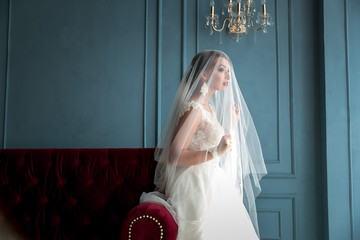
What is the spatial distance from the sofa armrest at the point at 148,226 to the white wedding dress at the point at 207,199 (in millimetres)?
156

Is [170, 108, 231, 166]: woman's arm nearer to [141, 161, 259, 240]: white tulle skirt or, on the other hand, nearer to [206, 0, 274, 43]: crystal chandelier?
[141, 161, 259, 240]: white tulle skirt

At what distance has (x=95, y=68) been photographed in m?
2.84

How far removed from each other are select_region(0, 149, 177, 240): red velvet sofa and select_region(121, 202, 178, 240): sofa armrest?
60cm

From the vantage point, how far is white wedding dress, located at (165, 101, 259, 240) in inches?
71.7

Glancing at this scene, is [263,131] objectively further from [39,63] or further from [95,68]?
[39,63]

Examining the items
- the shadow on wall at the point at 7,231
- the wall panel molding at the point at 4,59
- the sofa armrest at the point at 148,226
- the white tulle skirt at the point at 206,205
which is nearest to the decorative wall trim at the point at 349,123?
the white tulle skirt at the point at 206,205

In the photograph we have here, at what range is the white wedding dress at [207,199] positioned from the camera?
1.82 metres

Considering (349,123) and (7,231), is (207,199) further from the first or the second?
(349,123)

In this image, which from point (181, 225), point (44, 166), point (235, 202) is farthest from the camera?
point (44, 166)

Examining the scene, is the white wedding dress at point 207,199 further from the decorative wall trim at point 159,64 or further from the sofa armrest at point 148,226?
the decorative wall trim at point 159,64

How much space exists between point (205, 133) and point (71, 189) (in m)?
1.09

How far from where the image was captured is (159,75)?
2811mm

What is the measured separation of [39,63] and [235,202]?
2.20 meters

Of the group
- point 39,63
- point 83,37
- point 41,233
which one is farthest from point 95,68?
point 41,233
